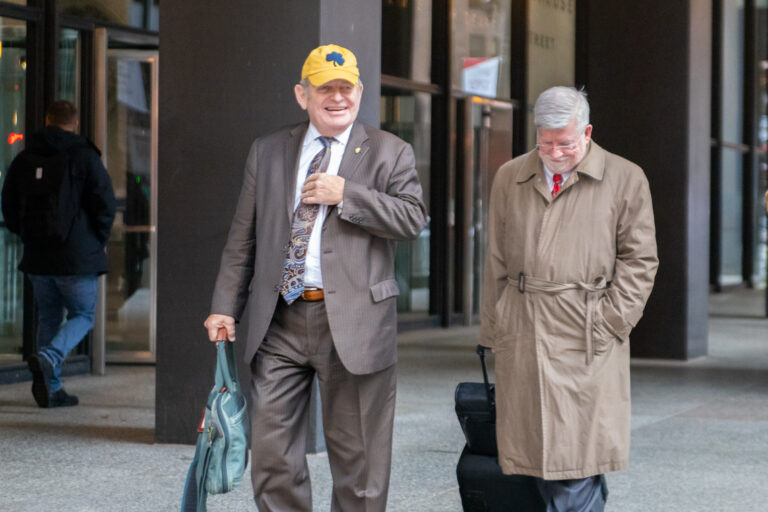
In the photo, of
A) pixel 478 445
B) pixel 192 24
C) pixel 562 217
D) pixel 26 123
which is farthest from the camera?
pixel 26 123

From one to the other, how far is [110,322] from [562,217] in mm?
7341

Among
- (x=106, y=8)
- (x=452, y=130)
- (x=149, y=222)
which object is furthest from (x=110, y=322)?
(x=452, y=130)

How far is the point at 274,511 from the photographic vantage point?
4.22 meters

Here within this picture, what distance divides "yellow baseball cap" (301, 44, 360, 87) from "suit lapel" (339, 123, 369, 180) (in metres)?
0.22

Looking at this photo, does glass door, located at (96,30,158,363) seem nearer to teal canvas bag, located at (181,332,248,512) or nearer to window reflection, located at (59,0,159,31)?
window reflection, located at (59,0,159,31)

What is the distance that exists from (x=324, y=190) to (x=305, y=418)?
843 millimetres

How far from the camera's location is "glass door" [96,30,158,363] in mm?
10516

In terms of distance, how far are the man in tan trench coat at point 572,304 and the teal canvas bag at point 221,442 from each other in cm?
91

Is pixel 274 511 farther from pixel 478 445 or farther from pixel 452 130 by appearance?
pixel 452 130

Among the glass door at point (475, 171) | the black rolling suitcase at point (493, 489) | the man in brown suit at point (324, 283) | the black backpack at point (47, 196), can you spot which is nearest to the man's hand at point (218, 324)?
the man in brown suit at point (324, 283)

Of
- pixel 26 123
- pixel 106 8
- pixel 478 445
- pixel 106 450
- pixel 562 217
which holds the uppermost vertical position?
pixel 106 8

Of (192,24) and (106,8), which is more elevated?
(106,8)

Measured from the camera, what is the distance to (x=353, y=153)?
4.30 m

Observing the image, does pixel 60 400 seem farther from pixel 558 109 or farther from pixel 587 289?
pixel 558 109
